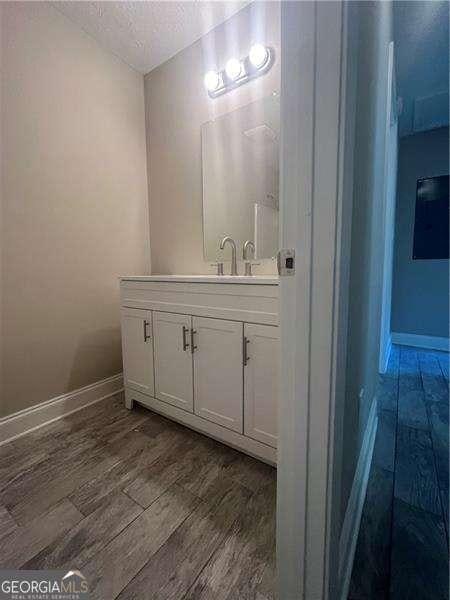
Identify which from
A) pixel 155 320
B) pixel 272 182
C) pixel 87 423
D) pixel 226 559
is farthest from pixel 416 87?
pixel 87 423

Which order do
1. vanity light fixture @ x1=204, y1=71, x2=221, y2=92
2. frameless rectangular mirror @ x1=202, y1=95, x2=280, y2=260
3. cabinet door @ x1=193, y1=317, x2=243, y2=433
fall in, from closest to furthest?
cabinet door @ x1=193, y1=317, x2=243, y2=433 < frameless rectangular mirror @ x1=202, y1=95, x2=280, y2=260 < vanity light fixture @ x1=204, y1=71, x2=221, y2=92

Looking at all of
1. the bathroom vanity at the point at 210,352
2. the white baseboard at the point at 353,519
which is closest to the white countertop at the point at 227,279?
the bathroom vanity at the point at 210,352

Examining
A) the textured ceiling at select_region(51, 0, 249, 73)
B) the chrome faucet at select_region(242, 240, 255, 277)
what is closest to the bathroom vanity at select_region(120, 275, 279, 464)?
the chrome faucet at select_region(242, 240, 255, 277)

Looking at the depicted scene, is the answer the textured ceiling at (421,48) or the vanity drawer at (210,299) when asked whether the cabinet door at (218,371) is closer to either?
the vanity drawer at (210,299)

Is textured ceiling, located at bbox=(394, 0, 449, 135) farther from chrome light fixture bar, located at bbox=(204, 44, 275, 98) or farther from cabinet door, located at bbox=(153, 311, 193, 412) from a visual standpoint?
cabinet door, located at bbox=(153, 311, 193, 412)

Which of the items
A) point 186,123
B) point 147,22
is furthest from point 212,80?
point 147,22

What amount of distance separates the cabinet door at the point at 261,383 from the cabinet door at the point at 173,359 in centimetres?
35

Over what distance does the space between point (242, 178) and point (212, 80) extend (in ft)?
2.24

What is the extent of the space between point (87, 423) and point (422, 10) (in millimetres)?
3198

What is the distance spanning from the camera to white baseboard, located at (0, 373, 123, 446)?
4.92 ft

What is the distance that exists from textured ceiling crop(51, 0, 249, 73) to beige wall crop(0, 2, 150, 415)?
93 mm

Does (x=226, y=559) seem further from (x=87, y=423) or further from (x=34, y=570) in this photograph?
(x=87, y=423)

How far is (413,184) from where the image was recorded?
3.04 m

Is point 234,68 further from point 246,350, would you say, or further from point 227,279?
point 246,350
